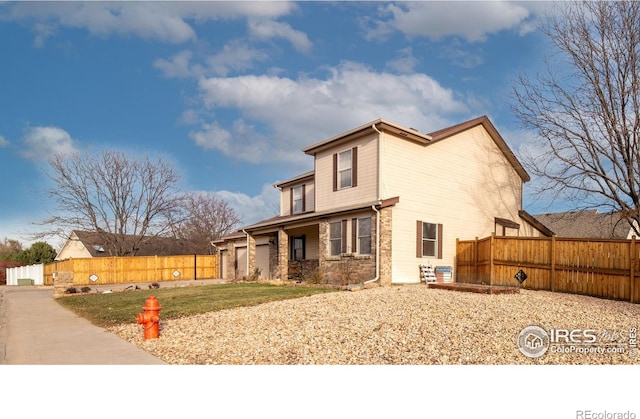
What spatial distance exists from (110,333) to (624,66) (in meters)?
18.3

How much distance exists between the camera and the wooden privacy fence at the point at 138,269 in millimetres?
29531

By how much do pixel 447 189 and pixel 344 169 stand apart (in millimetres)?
4458

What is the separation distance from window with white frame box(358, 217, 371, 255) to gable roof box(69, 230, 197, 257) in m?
29.5

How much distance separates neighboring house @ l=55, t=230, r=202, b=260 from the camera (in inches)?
1610

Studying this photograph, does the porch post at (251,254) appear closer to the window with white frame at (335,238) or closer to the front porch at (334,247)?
the front porch at (334,247)

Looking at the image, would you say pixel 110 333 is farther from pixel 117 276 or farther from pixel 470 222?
pixel 117 276

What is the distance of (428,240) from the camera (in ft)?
56.7

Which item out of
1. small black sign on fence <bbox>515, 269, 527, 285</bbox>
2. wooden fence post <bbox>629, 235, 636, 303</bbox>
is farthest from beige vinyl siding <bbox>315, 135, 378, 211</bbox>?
wooden fence post <bbox>629, 235, 636, 303</bbox>

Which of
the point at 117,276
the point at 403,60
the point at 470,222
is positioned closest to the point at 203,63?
the point at 403,60

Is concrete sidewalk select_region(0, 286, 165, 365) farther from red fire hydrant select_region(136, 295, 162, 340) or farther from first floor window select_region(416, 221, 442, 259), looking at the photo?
first floor window select_region(416, 221, 442, 259)

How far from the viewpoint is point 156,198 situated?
39031 millimetres

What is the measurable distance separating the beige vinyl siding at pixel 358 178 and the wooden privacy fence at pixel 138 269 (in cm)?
1685

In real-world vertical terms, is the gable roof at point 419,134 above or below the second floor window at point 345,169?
above

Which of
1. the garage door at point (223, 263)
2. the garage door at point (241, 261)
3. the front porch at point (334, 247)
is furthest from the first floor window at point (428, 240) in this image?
the garage door at point (223, 263)
